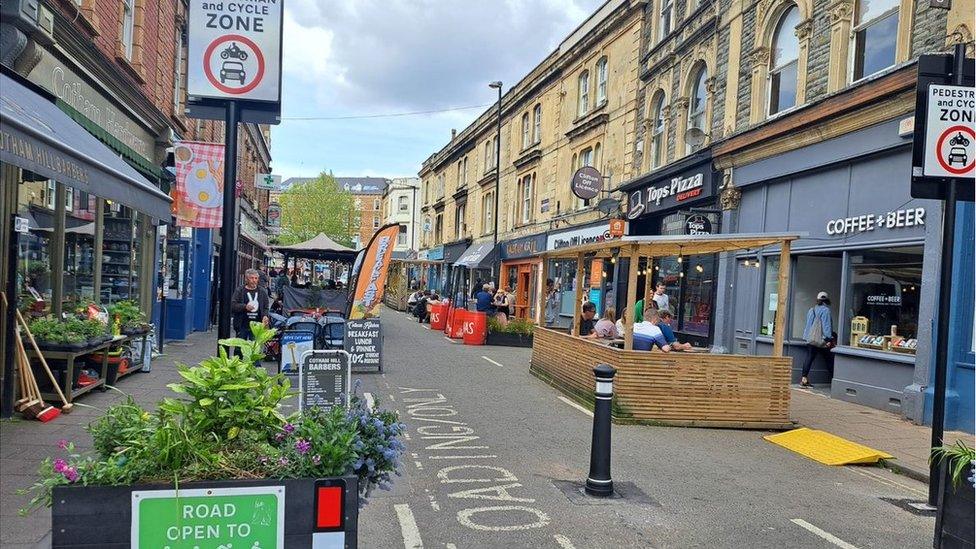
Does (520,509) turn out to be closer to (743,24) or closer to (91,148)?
(91,148)

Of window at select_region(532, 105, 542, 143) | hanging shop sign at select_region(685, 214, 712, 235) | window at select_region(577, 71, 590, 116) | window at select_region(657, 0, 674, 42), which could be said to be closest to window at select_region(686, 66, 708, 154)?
window at select_region(657, 0, 674, 42)

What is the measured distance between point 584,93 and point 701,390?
1809 centimetres

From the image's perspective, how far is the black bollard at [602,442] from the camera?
5852 millimetres

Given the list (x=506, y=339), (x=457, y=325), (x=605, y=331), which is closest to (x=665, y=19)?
(x=506, y=339)

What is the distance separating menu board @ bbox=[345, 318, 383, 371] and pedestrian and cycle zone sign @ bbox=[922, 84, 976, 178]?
351 inches

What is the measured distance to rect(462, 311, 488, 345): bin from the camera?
19.0m

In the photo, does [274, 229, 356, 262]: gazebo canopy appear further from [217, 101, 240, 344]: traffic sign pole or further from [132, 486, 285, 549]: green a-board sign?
[132, 486, 285, 549]: green a-board sign

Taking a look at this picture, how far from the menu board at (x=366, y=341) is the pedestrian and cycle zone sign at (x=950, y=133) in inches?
351

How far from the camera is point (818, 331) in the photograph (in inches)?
491

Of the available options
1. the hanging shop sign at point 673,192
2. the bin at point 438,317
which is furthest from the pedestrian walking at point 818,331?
the bin at point 438,317

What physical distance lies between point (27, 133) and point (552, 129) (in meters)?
25.1

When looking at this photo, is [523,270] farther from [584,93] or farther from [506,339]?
[506,339]

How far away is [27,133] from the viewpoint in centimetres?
374

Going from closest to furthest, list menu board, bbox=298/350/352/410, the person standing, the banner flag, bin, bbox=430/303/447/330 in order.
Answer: menu board, bbox=298/350/352/410 < the person standing < the banner flag < bin, bbox=430/303/447/330
